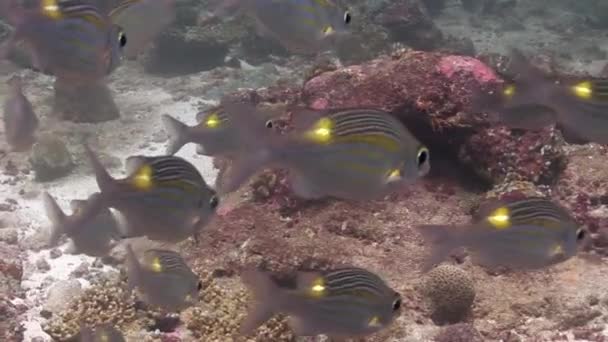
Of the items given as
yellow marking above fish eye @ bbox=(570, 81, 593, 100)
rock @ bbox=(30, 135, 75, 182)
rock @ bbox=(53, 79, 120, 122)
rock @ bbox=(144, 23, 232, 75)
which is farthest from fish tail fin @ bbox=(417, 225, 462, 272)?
rock @ bbox=(144, 23, 232, 75)

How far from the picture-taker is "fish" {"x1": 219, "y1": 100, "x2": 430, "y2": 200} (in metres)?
3.37

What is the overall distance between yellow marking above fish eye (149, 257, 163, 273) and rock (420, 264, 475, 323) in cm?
270

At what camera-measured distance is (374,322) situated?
357cm

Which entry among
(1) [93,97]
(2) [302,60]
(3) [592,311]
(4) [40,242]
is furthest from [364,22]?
(3) [592,311]

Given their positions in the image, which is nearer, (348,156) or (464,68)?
(348,156)

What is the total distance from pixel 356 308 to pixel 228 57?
48.3 feet

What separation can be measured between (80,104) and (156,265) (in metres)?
8.93

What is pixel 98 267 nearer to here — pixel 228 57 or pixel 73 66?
pixel 73 66

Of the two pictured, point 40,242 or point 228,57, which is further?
point 228,57

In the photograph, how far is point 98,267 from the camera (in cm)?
781

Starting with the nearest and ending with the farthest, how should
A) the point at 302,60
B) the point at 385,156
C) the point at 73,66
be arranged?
the point at 385,156, the point at 73,66, the point at 302,60

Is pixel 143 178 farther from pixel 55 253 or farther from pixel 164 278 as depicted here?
pixel 55 253

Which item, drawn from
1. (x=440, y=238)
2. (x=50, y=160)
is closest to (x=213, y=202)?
(x=440, y=238)

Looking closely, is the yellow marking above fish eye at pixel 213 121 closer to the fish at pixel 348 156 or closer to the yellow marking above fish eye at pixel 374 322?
the fish at pixel 348 156
